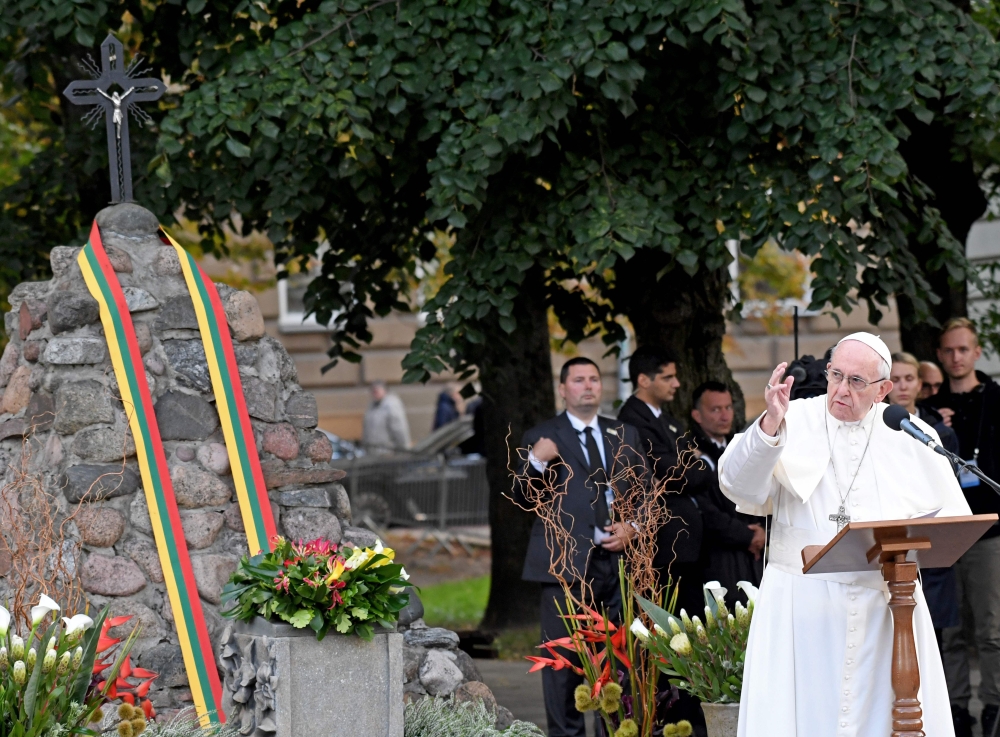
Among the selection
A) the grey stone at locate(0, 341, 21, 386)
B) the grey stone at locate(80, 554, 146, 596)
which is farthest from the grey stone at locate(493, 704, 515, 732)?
the grey stone at locate(0, 341, 21, 386)

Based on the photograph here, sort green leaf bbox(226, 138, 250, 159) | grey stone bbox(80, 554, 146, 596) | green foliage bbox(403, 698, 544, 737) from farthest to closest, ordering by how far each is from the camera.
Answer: green leaf bbox(226, 138, 250, 159) < grey stone bbox(80, 554, 146, 596) < green foliage bbox(403, 698, 544, 737)

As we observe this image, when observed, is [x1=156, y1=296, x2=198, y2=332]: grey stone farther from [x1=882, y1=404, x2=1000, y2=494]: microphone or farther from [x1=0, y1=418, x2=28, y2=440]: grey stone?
[x1=882, y1=404, x2=1000, y2=494]: microphone

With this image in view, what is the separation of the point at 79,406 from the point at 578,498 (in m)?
2.40

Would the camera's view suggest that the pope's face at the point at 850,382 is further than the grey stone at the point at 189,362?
No

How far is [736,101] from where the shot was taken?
7.93 meters

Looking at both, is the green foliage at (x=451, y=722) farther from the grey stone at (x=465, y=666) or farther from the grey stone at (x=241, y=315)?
the grey stone at (x=241, y=315)

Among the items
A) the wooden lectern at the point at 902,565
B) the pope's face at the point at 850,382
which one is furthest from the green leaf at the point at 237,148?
the wooden lectern at the point at 902,565

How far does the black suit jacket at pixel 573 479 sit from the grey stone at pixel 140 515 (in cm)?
173

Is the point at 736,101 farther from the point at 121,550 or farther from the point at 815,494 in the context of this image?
the point at 121,550

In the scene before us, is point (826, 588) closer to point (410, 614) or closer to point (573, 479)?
point (573, 479)

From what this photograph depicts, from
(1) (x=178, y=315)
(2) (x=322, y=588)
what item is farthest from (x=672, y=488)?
(1) (x=178, y=315)

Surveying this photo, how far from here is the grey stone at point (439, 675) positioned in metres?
6.67

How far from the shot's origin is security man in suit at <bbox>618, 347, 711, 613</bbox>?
725 centimetres

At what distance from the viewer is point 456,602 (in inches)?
550
